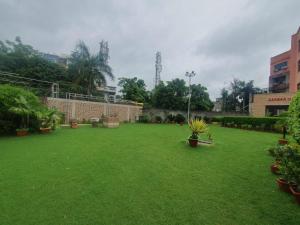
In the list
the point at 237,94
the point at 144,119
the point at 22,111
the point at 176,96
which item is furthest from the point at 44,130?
the point at 237,94

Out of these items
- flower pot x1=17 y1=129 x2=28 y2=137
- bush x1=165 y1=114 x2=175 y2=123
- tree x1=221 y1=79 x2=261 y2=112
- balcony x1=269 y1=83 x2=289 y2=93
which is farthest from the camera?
tree x1=221 y1=79 x2=261 y2=112

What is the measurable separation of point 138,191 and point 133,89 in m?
24.2

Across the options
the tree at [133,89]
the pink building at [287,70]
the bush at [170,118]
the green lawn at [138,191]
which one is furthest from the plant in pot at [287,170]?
the tree at [133,89]

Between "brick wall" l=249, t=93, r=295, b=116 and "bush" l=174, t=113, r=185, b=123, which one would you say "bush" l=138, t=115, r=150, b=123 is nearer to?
"bush" l=174, t=113, r=185, b=123

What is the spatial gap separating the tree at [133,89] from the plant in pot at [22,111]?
56.9ft

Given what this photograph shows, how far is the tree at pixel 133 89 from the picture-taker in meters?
26.6

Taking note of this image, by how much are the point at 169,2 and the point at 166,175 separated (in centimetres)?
820

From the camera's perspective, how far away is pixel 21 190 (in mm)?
3078

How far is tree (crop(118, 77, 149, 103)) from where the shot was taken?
26.6 metres

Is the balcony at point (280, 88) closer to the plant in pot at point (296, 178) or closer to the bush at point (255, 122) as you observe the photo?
the bush at point (255, 122)

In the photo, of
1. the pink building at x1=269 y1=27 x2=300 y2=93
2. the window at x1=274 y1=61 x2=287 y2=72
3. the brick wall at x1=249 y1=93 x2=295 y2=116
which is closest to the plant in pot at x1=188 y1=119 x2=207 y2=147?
the brick wall at x1=249 y1=93 x2=295 y2=116

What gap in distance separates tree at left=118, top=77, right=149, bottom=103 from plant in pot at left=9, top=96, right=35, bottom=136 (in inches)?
683

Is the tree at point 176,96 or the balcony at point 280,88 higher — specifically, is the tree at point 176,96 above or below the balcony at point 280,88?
below

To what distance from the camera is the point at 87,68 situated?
1927 centimetres
